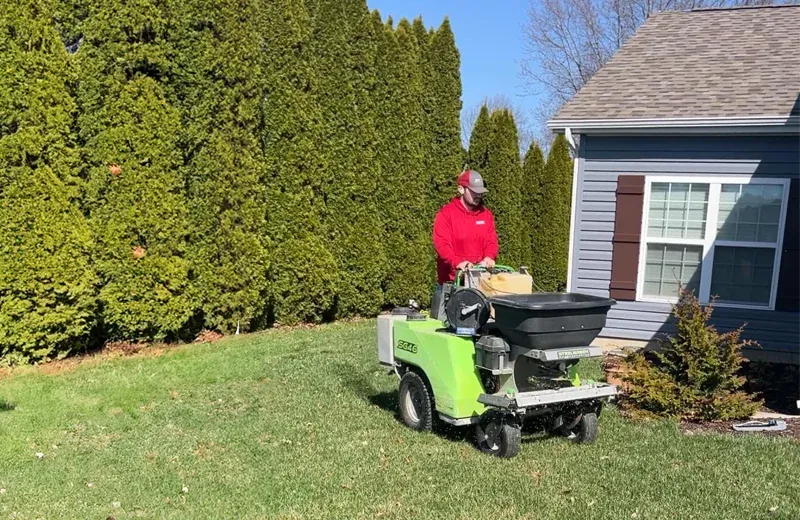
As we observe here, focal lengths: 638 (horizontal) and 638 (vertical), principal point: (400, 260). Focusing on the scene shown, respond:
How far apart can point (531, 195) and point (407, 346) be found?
980cm

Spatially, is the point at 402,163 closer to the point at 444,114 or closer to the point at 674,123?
the point at 444,114

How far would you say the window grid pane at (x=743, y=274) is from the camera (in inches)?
298

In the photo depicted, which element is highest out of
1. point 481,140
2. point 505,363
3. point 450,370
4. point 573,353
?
point 481,140

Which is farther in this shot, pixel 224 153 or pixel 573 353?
pixel 224 153

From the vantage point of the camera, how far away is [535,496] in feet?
12.3

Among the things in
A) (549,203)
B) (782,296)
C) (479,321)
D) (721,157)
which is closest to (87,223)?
(479,321)

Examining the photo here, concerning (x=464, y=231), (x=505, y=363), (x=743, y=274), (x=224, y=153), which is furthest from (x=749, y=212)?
(x=224, y=153)

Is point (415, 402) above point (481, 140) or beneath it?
beneath

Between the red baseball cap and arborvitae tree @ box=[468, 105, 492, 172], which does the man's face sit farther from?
arborvitae tree @ box=[468, 105, 492, 172]

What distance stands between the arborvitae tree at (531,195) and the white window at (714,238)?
19.7 ft

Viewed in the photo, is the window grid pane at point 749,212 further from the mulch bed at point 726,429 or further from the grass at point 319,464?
the grass at point 319,464

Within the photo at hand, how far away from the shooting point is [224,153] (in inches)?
324

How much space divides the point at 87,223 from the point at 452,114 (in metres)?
6.63

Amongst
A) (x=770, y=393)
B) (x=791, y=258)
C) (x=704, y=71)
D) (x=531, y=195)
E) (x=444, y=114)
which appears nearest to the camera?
(x=770, y=393)
